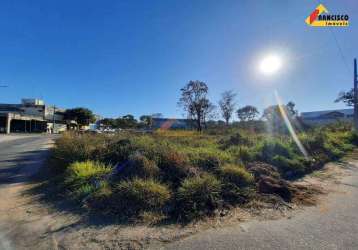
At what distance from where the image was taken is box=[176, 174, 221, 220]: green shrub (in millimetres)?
3986

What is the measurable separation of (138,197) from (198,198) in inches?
48.1

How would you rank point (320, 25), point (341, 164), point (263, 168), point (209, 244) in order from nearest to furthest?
point (209, 244), point (263, 168), point (341, 164), point (320, 25)

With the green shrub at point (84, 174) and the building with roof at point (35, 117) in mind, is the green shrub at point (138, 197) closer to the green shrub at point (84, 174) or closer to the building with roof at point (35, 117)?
the green shrub at point (84, 174)

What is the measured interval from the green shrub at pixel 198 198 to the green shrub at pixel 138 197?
361mm

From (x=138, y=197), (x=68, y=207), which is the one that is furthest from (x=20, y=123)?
(x=138, y=197)

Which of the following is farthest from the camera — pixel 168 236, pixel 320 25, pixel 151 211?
pixel 320 25

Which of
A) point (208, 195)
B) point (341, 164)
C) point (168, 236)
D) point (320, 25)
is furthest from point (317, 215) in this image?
point (320, 25)

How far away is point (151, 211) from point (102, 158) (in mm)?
3726

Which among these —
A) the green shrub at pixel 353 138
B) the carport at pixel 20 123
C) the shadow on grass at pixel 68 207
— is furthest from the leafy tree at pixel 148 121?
the shadow on grass at pixel 68 207

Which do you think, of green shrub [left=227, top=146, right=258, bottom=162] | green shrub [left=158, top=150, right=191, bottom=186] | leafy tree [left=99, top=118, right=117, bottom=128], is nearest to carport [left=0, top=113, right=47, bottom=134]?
leafy tree [left=99, top=118, right=117, bottom=128]

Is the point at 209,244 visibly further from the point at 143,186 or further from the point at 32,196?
the point at 32,196

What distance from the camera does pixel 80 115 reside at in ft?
212

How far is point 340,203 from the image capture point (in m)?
4.69

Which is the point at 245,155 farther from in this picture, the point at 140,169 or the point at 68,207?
the point at 68,207
